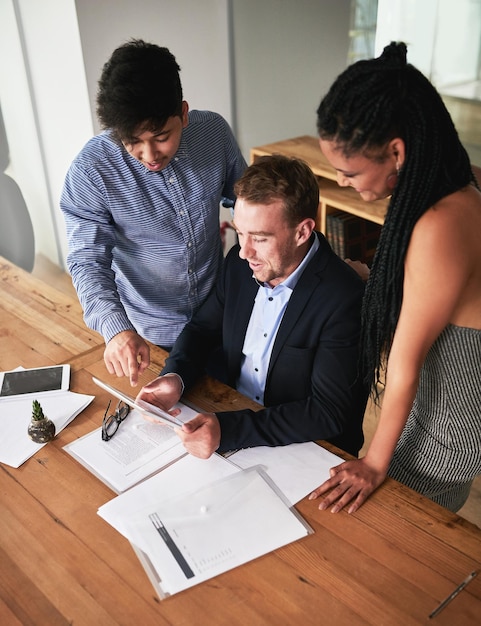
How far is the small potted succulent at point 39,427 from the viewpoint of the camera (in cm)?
161

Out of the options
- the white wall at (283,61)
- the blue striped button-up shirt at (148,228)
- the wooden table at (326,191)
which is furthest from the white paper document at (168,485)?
the white wall at (283,61)

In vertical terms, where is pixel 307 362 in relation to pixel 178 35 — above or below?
below

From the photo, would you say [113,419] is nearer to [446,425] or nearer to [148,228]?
[148,228]

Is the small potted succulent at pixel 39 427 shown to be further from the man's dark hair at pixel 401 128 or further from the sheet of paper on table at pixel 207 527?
the man's dark hair at pixel 401 128

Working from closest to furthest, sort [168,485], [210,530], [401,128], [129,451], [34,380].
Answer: [401,128], [210,530], [168,485], [129,451], [34,380]

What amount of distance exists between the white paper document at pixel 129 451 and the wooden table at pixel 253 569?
3 centimetres

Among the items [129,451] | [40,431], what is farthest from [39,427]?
[129,451]

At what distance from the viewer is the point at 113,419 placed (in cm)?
167

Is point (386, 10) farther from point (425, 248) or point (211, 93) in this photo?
point (425, 248)

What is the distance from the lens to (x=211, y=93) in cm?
411

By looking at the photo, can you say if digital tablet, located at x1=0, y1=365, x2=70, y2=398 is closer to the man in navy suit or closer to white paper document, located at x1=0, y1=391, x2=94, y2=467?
white paper document, located at x1=0, y1=391, x2=94, y2=467

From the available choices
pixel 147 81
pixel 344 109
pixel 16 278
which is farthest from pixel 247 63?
pixel 344 109

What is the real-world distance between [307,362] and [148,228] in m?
0.64

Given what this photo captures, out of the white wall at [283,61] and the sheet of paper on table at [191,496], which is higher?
the white wall at [283,61]
